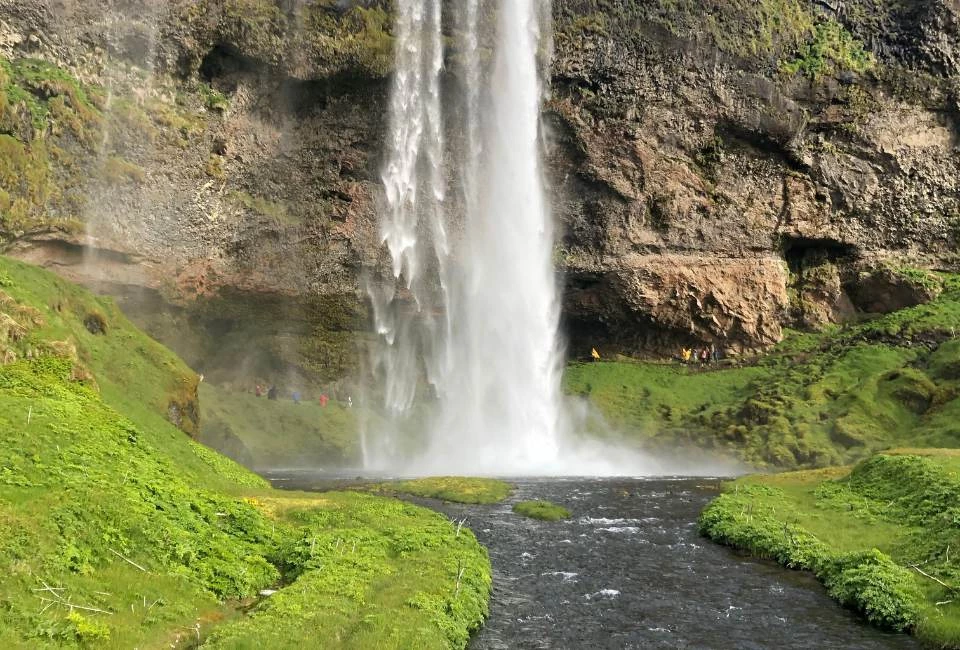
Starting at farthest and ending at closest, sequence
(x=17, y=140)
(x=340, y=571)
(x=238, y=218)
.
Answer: (x=238, y=218) < (x=17, y=140) < (x=340, y=571)

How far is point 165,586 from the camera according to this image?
1329cm

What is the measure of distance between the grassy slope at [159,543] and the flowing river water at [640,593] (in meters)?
1.32

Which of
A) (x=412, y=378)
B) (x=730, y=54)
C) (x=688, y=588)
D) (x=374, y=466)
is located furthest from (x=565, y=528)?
(x=730, y=54)

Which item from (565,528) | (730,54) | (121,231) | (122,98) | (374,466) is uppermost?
(730,54)

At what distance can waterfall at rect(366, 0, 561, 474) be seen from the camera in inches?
2297

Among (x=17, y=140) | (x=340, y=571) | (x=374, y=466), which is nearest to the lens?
(x=340, y=571)

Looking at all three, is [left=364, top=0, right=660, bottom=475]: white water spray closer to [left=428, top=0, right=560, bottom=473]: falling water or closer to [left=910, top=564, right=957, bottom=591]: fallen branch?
[left=428, top=0, right=560, bottom=473]: falling water

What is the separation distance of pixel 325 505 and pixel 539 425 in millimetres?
32330

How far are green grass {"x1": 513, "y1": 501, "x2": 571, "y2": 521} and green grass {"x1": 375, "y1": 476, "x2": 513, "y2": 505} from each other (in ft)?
6.88

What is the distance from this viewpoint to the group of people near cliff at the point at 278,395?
54681 millimetres

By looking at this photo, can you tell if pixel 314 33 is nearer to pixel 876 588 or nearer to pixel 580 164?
pixel 580 164

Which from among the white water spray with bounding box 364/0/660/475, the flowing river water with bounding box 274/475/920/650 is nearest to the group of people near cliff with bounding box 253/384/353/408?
the white water spray with bounding box 364/0/660/475

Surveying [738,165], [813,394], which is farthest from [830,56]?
[813,394]

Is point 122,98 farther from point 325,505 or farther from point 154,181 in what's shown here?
point 325,505
